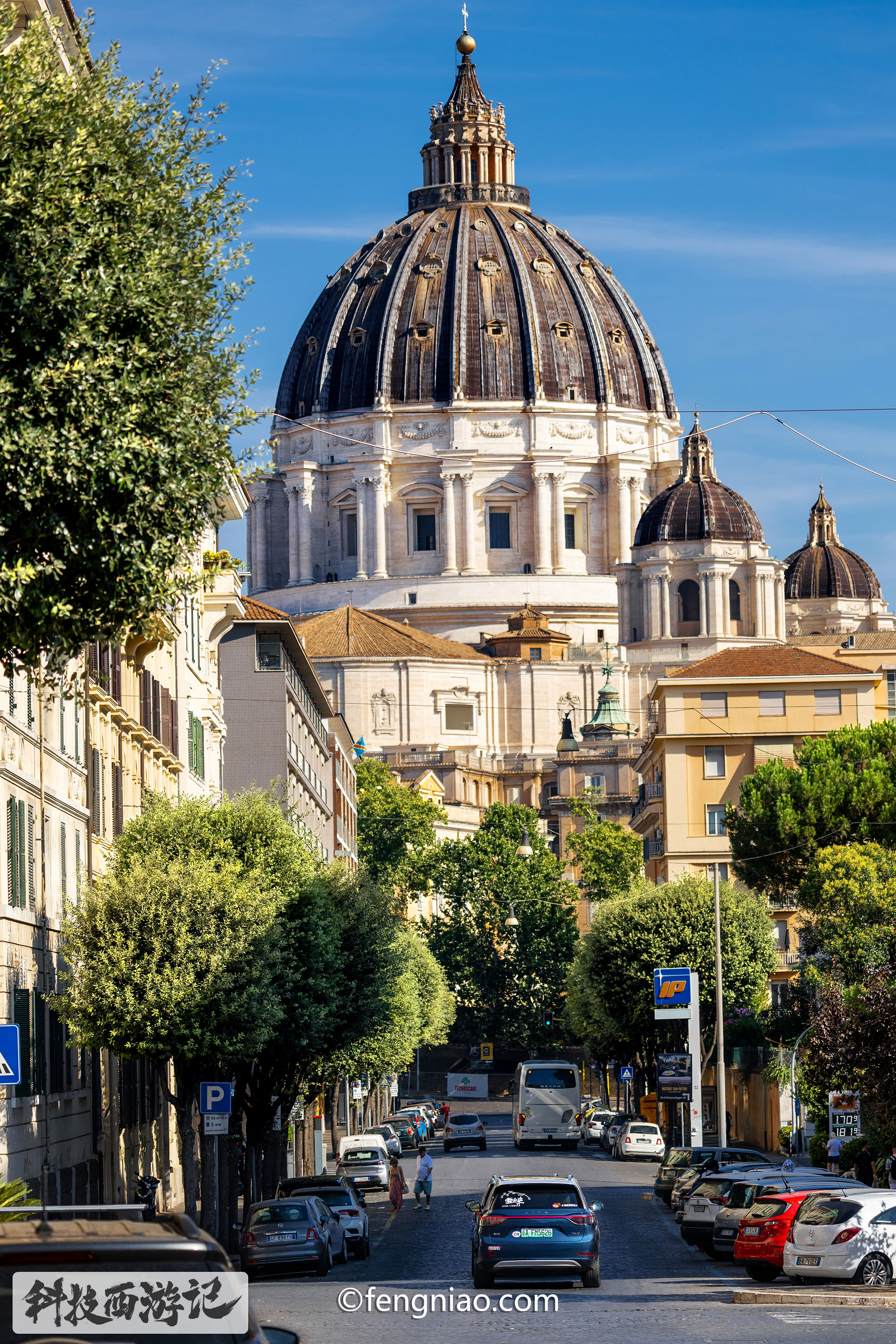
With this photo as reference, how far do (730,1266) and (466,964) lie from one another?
85557mm

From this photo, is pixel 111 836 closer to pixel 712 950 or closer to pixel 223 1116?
pixel 223 1116

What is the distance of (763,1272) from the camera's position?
26.1 metres

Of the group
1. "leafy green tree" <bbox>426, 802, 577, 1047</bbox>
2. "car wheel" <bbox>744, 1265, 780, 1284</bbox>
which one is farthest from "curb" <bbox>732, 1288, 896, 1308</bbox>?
"leafy green tree" <bbox>426, 802, 577, 1047</bbox>

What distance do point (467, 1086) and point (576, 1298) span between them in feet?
289

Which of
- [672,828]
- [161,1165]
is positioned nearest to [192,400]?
[161,1165]

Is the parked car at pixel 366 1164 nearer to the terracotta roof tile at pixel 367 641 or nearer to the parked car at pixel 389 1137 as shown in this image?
the parked car at pixel 389 1137

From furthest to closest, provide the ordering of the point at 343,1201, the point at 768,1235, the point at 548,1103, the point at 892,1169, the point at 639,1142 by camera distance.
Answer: the point at 548,1103
the point at 639,1142
the point at 892,1169
the point at 343,1201
the point at 768,1235

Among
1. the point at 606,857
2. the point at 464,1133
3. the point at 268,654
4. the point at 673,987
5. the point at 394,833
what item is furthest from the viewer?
the point at 394,833

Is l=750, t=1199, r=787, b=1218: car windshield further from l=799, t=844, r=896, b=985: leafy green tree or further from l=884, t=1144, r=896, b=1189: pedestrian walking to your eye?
l=799, t=844, r=896, b=985: leafy green tree

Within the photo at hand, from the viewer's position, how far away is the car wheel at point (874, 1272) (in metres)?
24.4

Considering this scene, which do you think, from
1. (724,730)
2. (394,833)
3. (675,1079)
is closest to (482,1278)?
(675,1079)

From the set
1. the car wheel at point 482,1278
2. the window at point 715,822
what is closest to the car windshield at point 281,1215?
the car wheel at point 482,1278

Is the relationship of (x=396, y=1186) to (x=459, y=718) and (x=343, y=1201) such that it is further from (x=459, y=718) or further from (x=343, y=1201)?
(x=459, y=718)

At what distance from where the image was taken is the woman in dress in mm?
43094
